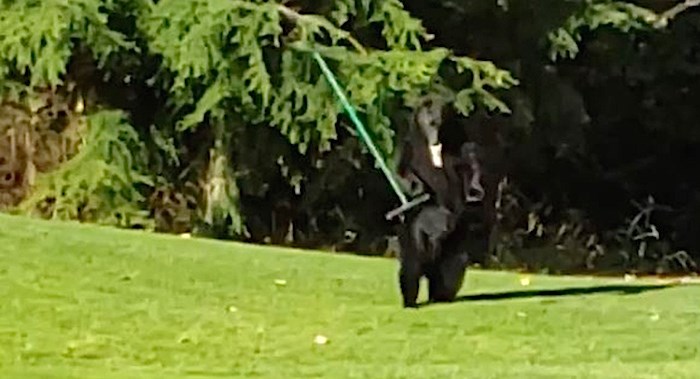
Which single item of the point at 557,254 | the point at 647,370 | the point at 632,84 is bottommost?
the point at 557,254

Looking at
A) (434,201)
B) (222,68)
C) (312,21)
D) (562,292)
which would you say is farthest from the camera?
(312,21)

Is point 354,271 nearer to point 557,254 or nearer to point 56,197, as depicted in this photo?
point 56,197

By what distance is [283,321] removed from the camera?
383 inches

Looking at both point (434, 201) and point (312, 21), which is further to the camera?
point (312, 21)

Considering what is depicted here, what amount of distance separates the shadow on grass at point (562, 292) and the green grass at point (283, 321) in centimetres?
3

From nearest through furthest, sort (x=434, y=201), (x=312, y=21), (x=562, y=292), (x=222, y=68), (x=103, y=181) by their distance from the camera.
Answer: (x=434, y=201), (x=562, y=292), (x=222, y=68), (x=312, y=21), (x=103, y=181)

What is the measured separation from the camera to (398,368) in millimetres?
8453

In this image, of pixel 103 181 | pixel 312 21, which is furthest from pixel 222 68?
pixel 103 181

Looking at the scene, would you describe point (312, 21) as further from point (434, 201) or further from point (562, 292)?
point (434, 201)

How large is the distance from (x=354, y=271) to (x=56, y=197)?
4.97 metres

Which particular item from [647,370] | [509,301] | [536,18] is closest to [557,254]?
[536,18]

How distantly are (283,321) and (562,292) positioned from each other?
8.67 ft

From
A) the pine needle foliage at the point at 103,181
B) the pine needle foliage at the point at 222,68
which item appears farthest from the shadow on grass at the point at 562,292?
the pine needle foliage at the point at 103,181

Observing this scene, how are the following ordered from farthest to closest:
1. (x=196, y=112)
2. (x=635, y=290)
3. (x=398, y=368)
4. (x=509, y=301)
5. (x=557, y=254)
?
(x=557, y=254) < (x=196, y=112) < (x=635, y=290) < (x=509, y=301) < (x=398, y=368)
